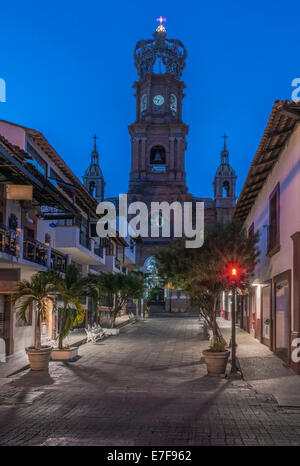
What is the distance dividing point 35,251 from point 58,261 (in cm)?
624

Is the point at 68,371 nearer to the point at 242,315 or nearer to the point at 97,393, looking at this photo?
the point at 97,393

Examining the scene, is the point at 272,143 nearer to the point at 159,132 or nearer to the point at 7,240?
the point at 7,240

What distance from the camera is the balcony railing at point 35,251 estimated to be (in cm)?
1897

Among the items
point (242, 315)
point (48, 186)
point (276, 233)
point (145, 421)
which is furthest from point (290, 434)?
point (242, 315)

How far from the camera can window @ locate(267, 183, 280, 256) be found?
675 inches

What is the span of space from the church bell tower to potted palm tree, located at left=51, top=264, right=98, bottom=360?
46.2 metres

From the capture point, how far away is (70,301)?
1659 cm

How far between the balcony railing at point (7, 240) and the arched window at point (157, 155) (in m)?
49.7

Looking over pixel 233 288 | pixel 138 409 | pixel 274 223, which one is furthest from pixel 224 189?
pixel 138 409

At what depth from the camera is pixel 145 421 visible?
339 inches

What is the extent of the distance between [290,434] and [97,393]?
4895mm

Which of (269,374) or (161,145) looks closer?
(269,374)

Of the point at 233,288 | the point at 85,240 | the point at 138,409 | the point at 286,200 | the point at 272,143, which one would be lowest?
the point at 138,409

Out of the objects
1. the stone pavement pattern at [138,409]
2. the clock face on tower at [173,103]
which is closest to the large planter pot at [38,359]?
the stone pavement pattern at [138,409]
